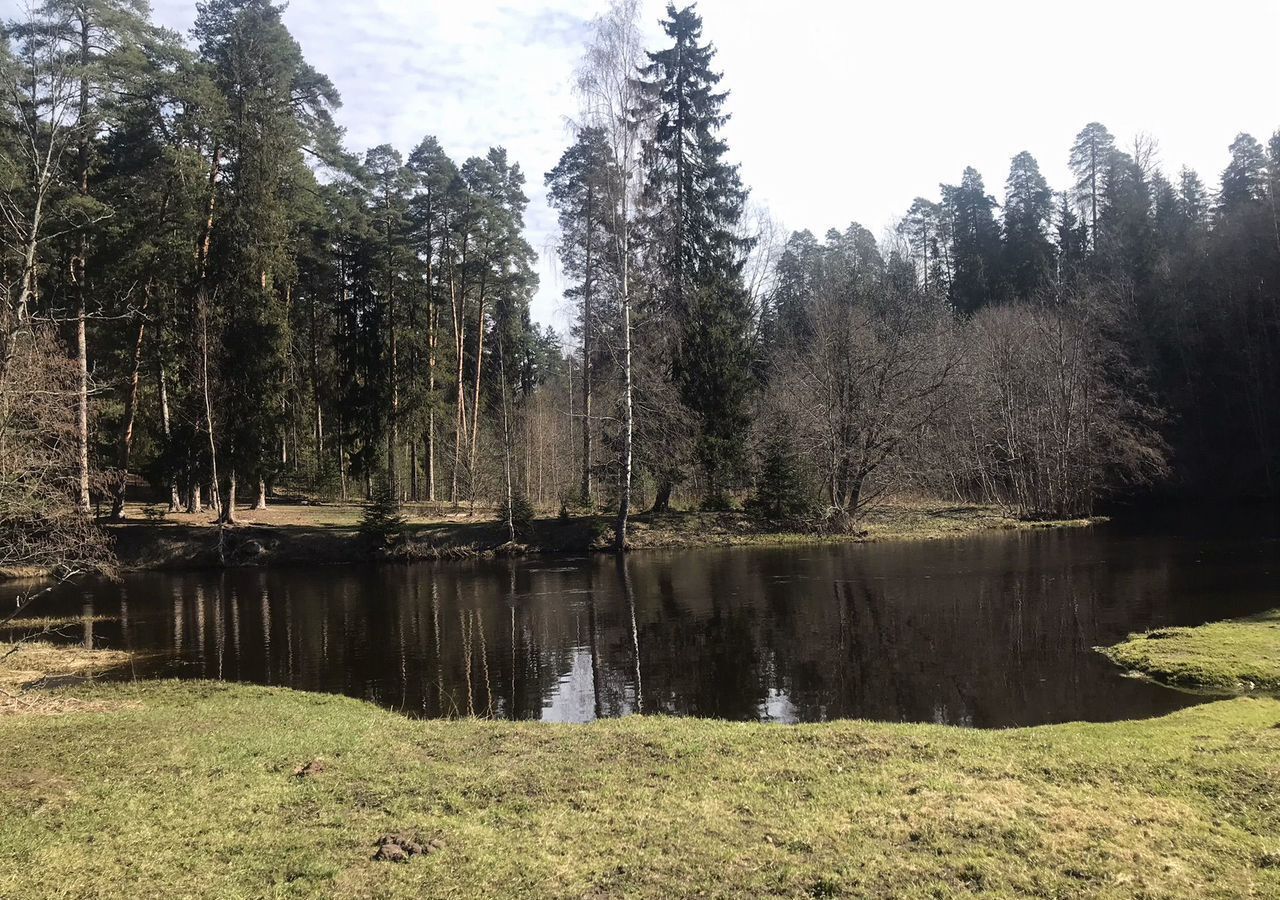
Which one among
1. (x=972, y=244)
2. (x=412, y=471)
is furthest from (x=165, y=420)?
(x=972, y=244)

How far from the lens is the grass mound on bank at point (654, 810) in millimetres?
4973

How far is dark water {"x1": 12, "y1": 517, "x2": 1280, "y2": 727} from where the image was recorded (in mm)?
11188

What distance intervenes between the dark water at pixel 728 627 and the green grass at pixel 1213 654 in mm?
587

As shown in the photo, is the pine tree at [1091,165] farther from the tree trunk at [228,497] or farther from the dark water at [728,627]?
the tree trunk at [228,497]

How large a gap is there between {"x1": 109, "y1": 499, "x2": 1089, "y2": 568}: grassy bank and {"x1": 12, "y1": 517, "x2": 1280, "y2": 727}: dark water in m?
3.15

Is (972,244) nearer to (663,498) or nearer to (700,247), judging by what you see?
(700,247)

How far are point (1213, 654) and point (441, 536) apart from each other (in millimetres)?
25798

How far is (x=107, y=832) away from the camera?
19.1ft

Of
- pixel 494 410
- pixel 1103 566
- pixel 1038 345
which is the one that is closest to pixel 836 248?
pixel 1038 345

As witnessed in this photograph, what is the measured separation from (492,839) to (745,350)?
96.5 ft

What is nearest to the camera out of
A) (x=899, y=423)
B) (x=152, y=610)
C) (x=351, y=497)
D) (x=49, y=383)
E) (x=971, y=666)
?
(x=971, y=666)

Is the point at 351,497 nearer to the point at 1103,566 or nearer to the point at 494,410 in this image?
the point at 494,410

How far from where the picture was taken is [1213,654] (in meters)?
11.3

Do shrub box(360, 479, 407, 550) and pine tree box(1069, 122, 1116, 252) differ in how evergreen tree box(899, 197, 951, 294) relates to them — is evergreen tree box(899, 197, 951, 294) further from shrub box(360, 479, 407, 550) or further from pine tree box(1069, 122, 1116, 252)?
shrub box(360, 479, 407, 550)
